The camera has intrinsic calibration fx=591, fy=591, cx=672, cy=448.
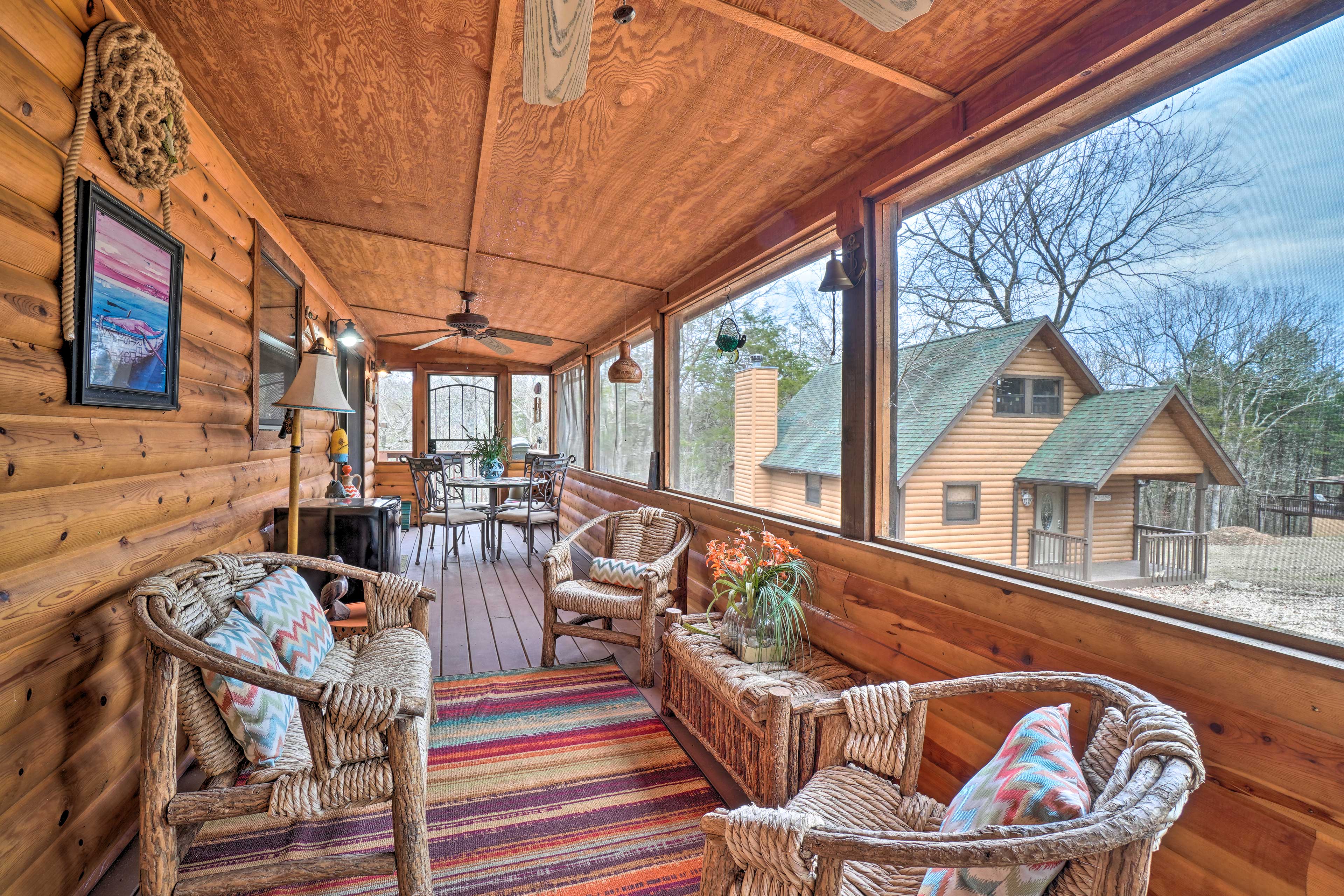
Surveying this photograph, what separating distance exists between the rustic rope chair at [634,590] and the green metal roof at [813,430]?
793 millimetres

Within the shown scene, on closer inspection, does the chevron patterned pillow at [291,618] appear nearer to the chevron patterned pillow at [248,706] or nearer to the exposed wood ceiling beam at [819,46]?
the chevron patterned pillow at [248,706]

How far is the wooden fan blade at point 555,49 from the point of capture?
1212 mm

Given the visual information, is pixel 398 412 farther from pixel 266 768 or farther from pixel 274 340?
pixel 266 768

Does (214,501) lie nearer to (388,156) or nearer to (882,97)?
(388,156)

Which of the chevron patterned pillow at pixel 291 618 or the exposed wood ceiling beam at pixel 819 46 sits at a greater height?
the exposed wood ceiling beam at pixel 819 46

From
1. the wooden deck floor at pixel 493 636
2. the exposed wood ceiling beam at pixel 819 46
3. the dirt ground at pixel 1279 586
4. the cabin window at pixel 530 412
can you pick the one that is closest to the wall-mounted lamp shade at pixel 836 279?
the exposed wood ceiling beam at pixel 819 46

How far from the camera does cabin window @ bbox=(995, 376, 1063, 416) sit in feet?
5.51

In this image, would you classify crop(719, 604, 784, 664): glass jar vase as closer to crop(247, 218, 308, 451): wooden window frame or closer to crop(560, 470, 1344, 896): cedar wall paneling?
crop(560, 470, 1344, 896): cedar wall paneling

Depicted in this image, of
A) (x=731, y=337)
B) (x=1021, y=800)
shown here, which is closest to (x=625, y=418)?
(x=731, y=337)

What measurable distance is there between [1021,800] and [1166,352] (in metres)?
1.11

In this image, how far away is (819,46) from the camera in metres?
1.67

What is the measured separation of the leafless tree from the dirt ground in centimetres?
61

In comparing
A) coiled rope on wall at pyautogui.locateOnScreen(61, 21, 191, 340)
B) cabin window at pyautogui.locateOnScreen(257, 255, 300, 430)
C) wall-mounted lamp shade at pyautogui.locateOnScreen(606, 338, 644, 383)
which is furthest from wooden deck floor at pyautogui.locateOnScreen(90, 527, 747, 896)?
wall-mounted lamp shade at pyautogui.locateOnScreen(606, 338, 644, 383)

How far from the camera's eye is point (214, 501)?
91.5 inches
